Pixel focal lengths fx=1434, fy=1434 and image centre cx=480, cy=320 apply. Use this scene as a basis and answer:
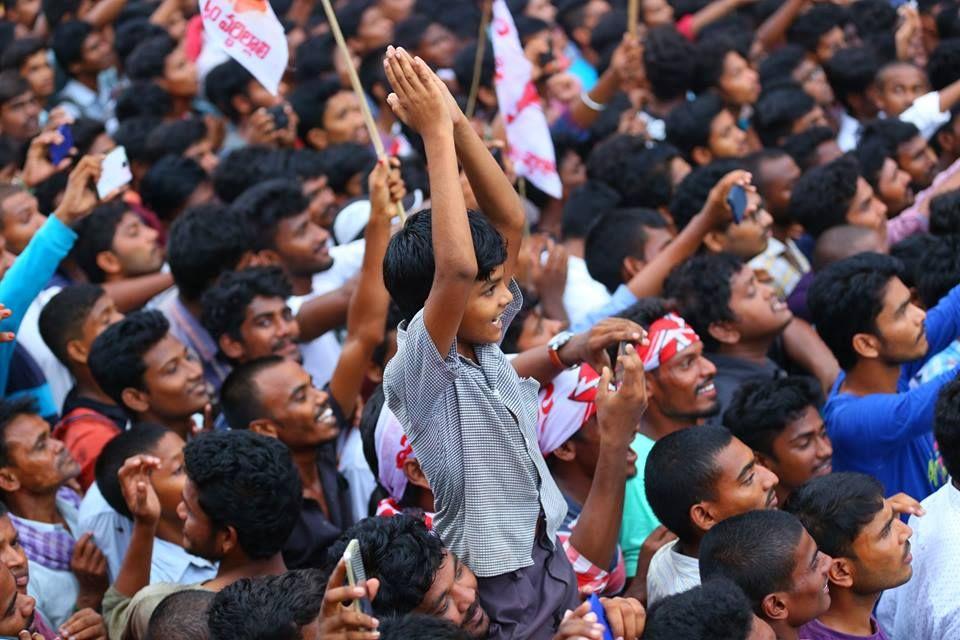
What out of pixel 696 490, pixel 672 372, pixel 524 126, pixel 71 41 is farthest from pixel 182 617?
pixel 71 41

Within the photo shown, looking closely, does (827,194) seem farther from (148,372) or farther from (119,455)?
(119,455)

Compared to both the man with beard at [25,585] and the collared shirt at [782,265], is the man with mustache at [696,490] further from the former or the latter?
the collared shirt at [782,265]

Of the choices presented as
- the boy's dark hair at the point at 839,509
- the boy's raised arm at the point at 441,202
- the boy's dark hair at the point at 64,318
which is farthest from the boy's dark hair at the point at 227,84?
the boy's raised arm at the point at 441,202

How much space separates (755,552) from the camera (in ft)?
11.8

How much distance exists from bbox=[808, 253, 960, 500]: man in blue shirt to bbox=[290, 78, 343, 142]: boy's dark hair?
442 centimetres

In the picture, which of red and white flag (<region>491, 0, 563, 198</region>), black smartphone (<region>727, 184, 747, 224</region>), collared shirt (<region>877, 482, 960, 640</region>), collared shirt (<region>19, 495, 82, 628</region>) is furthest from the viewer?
red and white flag (<region>491, 0, 563, 198</region>)

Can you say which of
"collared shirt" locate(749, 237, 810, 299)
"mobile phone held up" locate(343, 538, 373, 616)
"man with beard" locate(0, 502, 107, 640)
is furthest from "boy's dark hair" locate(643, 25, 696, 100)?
"mobile phone held up" locate(343, 538, 373, 616)

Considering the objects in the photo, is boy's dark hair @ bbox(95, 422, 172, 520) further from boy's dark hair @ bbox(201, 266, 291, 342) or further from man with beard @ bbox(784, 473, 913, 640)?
man with beard @ bbox(784, 473, 913, 640)

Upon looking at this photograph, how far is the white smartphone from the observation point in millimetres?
5363

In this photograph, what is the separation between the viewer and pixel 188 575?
174 inches

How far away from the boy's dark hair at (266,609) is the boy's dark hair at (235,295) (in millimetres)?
2186

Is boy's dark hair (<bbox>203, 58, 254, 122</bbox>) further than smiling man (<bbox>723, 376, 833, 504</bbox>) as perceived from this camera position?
Yes

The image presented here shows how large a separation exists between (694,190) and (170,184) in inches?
103

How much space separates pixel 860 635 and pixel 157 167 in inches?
183
